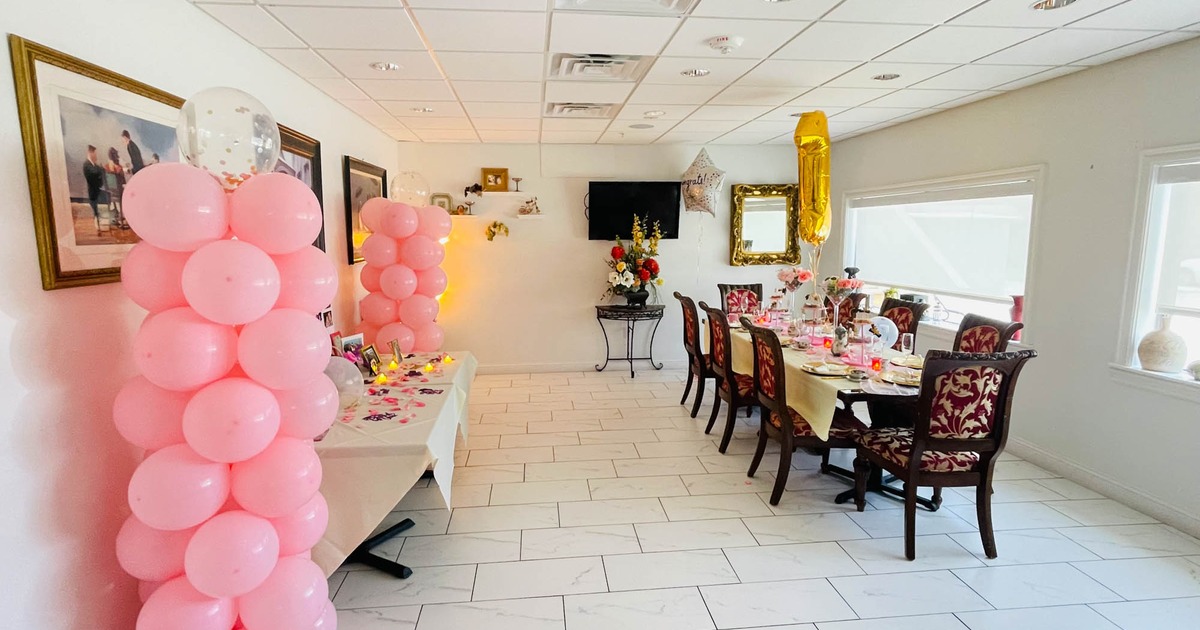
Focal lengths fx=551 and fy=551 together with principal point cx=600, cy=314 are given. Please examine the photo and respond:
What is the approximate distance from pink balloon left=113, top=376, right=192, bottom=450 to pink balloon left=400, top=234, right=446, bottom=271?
7.65 ft

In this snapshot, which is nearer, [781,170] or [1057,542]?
[1057,542]

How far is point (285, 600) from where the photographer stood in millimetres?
1736

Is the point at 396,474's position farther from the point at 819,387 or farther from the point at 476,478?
the point at 819,387

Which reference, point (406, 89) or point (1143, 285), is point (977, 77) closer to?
point (1143, 285)

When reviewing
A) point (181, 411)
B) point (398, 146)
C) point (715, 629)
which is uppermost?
point (398, 146)

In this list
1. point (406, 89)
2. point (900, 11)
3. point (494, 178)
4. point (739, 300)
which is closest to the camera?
point (900, 11)

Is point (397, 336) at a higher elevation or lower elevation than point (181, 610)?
higher

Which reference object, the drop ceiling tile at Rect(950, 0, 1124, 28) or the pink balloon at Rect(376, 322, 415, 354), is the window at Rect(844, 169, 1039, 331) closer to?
the drop ceiling tile at Rect(950, 0, 1124, 28)

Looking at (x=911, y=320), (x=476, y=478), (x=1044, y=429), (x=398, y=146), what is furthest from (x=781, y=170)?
(x=476, y=478)

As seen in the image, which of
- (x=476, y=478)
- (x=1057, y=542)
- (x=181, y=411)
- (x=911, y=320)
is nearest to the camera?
(x=181, y=411)

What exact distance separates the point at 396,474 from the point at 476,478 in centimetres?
127

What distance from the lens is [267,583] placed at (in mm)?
1737

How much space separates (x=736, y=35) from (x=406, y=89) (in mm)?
2166

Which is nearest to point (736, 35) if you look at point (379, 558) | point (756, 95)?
point (756, 95)
